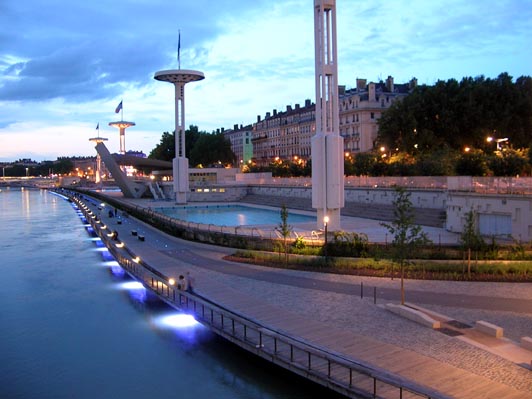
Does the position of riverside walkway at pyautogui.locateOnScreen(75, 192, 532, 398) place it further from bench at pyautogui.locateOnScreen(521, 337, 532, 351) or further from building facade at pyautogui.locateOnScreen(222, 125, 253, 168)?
building facade at pyautogui.locateOnScreen(222, 125, 253, 168)

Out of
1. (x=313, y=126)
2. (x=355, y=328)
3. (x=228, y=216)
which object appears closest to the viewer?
(x=355, y=328)

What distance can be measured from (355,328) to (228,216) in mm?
42306

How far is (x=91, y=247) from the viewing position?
1479 inches

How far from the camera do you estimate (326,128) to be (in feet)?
112

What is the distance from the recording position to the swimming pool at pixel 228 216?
163 ft

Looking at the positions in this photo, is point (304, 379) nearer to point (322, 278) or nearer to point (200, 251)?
point (322, 278)

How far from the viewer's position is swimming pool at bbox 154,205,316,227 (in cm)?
4956

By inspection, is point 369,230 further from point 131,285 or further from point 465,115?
point 465,115

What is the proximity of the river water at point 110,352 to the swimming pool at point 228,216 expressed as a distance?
77.1 ft

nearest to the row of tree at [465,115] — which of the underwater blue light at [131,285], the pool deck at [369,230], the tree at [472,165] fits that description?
the tree at [472,165]

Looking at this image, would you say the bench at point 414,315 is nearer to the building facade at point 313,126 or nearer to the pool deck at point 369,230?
the pool deck at point 369,230

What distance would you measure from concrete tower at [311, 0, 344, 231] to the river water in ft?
43.9

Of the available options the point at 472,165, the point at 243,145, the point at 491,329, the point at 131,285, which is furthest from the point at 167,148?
the point at 491,329

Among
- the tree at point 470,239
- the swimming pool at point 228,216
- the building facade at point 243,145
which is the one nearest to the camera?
the tree at point 470,239
